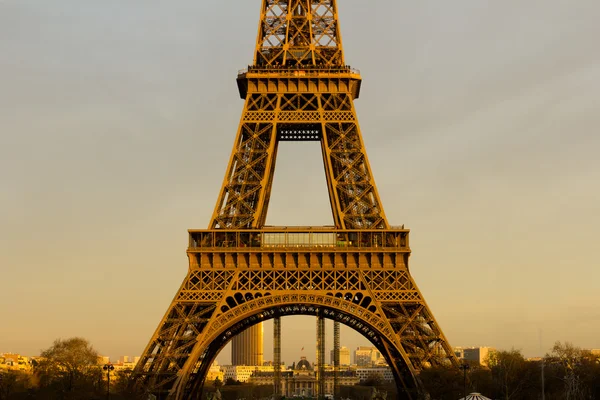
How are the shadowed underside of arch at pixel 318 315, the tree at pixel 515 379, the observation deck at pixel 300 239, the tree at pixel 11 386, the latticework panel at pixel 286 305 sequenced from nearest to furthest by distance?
1. the latticework panel at pixel 286 305
2. the shadowed underside of arch at pixel 318 315
3. the observation deck at pixel 300 239
4. the tree at pixel 11 386
5. the tree at pixel 515 379

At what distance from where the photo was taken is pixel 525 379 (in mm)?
72000

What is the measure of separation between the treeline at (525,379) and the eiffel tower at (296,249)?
4.65ft

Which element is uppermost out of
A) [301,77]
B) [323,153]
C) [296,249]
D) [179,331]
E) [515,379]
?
[301,77]

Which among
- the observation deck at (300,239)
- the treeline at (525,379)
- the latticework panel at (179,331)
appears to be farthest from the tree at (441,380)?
the latticework panel at (179,331)

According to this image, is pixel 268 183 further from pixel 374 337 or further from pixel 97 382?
pixel 97 382

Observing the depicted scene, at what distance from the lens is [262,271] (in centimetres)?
6169

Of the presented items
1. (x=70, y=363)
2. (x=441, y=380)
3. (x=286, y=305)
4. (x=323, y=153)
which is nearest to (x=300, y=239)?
(x=286, y=305)

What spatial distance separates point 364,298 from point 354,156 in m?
11.4

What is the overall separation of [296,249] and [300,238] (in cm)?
114

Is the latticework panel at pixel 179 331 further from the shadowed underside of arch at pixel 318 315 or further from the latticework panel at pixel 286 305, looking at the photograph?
the shadowed underside of arch at pixel 318 315

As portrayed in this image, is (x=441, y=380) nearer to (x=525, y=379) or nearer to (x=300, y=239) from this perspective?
(x=300, y=239)

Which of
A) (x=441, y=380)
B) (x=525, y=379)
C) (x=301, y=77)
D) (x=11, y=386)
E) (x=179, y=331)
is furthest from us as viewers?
(x=11, y=386)

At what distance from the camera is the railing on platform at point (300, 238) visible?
6222cm

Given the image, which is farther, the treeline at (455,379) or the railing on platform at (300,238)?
the railing on platform at (300,238)
